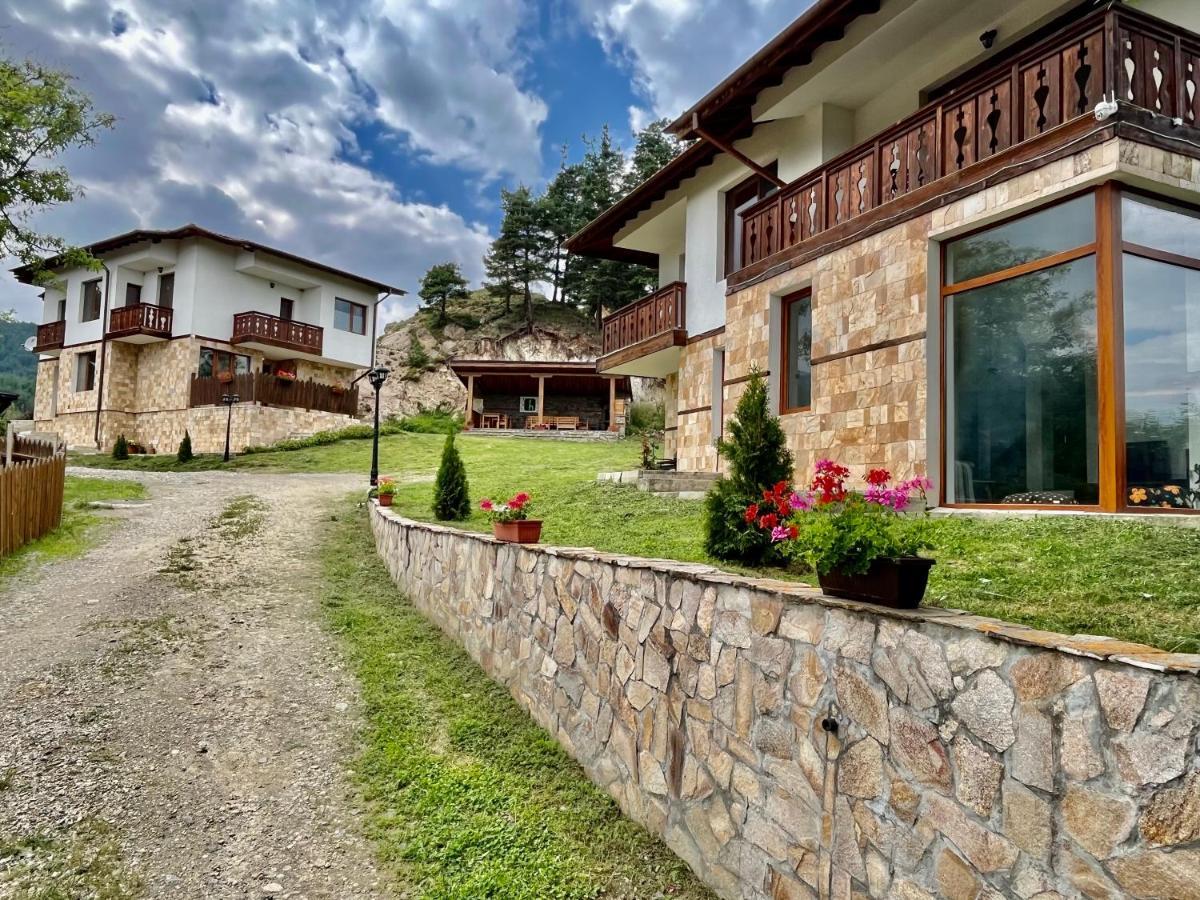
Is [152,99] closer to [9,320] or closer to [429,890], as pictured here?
[9,320]

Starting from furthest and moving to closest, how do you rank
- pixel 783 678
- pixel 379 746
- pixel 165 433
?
pixel 165 433
pixel 379 746
pixel 783 678

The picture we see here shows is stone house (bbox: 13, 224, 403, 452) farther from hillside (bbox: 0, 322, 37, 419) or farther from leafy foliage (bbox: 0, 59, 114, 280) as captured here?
hillside (bbox: 0, 322, 37, 419)

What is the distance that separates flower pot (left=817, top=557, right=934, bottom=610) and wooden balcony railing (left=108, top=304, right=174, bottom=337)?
92.6 feet

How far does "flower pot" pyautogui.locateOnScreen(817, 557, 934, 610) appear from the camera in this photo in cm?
244

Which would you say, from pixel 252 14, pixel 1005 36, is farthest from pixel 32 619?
pixel 252 14

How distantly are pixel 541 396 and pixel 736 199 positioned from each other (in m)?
18.6

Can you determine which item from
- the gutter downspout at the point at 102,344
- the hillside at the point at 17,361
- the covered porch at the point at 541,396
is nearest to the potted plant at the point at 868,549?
the covered porch at the point at 541,396

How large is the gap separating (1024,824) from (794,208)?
9100 millimetres

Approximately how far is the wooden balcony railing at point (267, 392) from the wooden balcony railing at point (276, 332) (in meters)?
1.91

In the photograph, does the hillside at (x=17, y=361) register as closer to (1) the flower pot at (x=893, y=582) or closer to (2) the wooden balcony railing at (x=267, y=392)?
(2) the wooden balcony railing at (x=267, y=392)

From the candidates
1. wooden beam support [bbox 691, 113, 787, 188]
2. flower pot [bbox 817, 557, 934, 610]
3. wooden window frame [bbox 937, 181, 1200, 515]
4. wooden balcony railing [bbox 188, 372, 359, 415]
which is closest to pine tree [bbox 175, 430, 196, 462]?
wooden balcony railing [bbox 188, 372, 359, 415]

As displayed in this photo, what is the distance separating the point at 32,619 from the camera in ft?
22.1

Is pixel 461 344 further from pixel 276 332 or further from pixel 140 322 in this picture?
pixel 140 322

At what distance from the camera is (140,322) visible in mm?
25016
